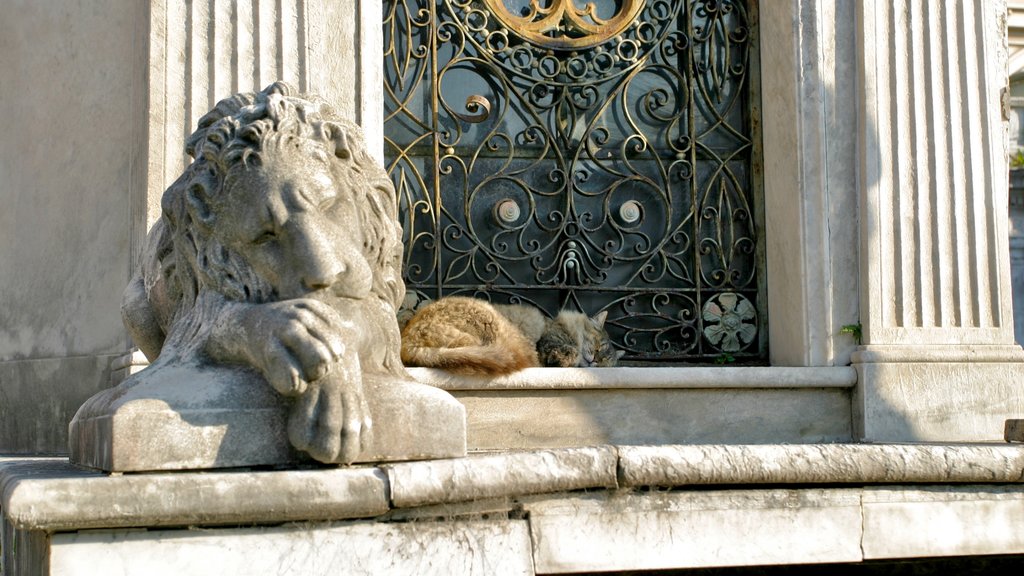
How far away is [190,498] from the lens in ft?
9.37

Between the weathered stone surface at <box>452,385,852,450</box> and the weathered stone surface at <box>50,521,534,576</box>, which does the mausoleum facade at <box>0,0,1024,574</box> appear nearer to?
the weathered stone surface at <box>452,385,852,450</box>

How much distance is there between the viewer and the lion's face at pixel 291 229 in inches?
126

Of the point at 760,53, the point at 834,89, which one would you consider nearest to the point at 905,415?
the point at 834,89

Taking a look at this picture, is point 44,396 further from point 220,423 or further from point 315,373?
point 315,373

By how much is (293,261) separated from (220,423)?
0.48 m

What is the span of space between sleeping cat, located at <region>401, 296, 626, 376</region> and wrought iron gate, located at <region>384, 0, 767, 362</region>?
222 millimetres

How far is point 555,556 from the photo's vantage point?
3.30 metres

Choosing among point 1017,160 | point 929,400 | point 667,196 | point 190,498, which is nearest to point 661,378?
point 667,196

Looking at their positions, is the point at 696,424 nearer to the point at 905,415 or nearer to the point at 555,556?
the point at 905,415

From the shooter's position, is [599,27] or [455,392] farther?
[599,27]

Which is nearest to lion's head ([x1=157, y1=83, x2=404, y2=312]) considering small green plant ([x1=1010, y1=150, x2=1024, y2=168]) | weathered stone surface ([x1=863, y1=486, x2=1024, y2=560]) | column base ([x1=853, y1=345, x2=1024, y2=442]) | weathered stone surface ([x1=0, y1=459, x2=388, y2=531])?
weathered stone surface ([x1=0, y1=459, x2=388, y2=531])

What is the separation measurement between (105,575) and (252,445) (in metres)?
0.47

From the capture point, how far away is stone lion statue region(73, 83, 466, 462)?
3023mm

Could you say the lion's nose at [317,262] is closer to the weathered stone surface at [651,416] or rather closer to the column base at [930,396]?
the weathered stone surface at [651,416]
